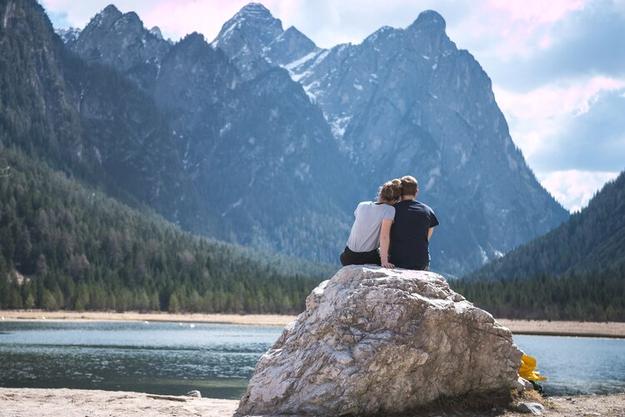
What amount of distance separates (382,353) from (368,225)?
3283 mm

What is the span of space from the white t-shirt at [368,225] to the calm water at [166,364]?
20738 millimetres

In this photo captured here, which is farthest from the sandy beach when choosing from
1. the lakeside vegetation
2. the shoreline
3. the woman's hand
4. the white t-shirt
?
the lakeside vegetation

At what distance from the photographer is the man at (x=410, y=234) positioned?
754 inches

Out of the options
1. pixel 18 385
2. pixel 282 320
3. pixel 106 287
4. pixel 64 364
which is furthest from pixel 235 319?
pixel 18 385

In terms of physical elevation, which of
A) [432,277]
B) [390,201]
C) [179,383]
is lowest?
[179,383]

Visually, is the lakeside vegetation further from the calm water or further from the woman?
the woman

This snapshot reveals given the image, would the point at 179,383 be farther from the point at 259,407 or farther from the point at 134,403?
the point at 259,407

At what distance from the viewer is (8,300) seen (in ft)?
477

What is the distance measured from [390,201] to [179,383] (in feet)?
94.3

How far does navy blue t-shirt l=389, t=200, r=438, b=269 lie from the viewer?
1914 centimetres

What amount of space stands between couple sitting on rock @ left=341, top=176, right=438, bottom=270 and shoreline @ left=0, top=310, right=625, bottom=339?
353ft

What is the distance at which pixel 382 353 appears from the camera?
1708cm

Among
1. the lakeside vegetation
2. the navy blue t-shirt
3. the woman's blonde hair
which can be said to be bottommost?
Result: the navy blue t-shirt

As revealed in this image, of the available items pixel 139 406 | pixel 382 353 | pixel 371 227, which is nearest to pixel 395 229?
pixel 371 227
